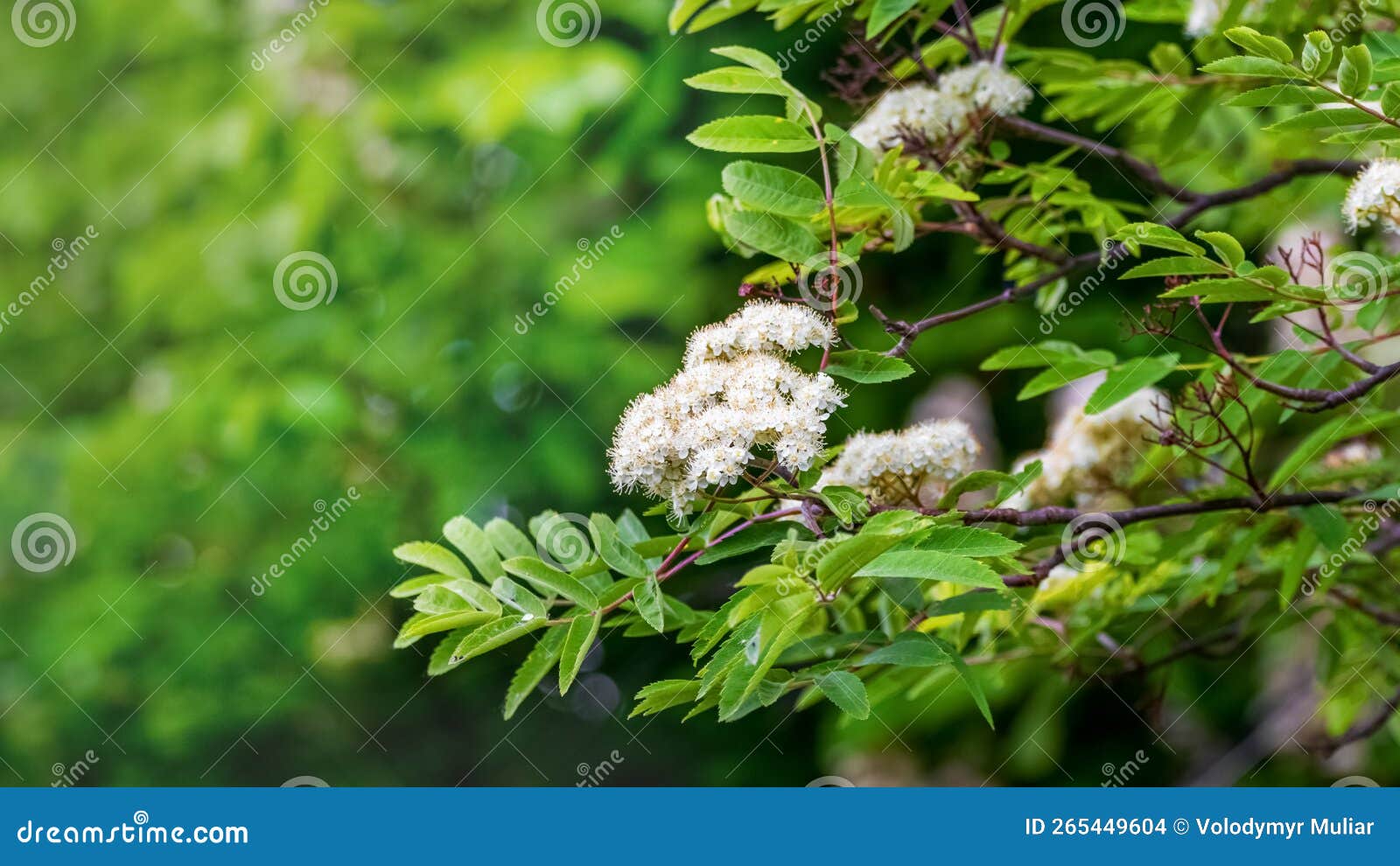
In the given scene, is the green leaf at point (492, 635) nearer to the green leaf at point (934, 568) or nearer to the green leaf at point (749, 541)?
the green leaf at point (749, 541)

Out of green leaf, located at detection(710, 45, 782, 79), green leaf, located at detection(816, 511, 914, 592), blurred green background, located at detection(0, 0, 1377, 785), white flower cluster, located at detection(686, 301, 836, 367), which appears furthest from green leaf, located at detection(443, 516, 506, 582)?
blurred green background, located at detection(0, 0, 1377, 785)

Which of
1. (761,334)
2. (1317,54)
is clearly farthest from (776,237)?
(1317,54)

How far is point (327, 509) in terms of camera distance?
3926mm

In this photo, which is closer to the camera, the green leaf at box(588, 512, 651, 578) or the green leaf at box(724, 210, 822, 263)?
the green leaf at box(588, 512, 651, 578)

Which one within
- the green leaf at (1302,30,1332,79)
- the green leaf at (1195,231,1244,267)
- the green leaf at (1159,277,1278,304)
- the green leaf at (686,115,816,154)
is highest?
the green leaf at (686,115,816,154)

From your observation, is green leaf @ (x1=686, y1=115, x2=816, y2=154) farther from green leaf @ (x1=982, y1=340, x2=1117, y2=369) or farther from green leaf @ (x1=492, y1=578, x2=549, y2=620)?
green leaf @ (x1=492, y1=578, x2=549, y2=620)

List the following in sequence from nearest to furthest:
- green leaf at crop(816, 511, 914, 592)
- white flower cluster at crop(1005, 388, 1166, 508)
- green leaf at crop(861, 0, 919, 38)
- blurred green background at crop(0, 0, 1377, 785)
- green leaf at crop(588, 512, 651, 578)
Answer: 1. green leaf at crop(816, 511, 914, 592)
2. green leaf at crop(588, 512, 651, 578)
3. green leaf at crop(861, 0, 919, 38)
4. white flower cluster at crop(1005, 388, 1166, 508)
5. blurred green background at crop(0, 0, 1377, 785)

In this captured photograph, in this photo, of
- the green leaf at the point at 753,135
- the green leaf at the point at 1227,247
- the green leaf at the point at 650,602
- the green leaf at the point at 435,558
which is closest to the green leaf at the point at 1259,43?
the green leaf at the point at 1227,247

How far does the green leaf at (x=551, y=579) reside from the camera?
150cm

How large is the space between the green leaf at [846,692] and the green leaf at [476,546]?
493 mm

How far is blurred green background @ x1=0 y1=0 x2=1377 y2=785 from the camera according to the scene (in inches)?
146

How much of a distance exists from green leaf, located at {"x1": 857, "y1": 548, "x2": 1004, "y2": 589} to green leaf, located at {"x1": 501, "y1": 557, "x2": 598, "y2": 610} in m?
0.37

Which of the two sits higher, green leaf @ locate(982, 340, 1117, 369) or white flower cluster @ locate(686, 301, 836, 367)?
white flower cluster @ locate(686, 301, 836, 367)

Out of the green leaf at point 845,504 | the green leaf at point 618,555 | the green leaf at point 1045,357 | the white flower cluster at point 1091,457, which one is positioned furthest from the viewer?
the white flower cluster at point 1091,457
